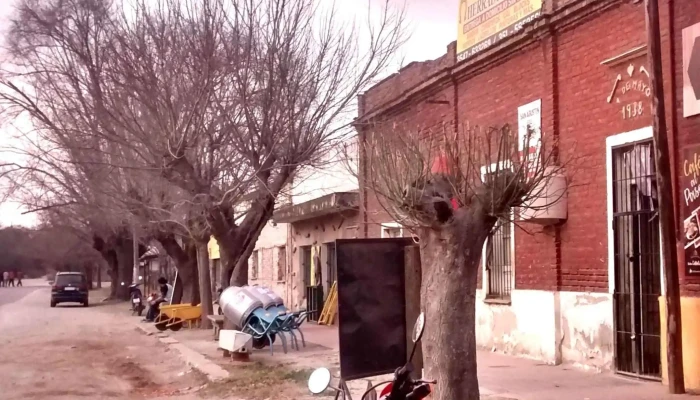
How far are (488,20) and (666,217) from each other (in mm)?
6329

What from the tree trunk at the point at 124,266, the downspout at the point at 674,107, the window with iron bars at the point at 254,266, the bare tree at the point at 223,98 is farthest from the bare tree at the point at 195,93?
the tree trunk at the point at 124,266

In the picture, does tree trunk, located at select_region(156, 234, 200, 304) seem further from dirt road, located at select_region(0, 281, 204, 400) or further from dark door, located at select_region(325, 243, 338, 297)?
dark door, located at select_region(325, 243, 338, 297)

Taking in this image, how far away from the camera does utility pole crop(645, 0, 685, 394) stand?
31.3ft

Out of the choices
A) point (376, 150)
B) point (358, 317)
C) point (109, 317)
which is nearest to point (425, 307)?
point (358, 317)

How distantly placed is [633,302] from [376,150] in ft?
14.6

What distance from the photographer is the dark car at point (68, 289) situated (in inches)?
1588

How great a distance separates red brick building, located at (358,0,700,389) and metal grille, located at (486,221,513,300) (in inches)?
1.3

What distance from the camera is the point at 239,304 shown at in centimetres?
1600

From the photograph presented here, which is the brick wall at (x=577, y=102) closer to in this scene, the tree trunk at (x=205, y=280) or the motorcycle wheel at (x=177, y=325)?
the tree trunk at (x=205, y=280)

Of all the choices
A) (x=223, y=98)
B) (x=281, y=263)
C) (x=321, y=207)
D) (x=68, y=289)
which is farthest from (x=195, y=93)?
(x=68, y=289)

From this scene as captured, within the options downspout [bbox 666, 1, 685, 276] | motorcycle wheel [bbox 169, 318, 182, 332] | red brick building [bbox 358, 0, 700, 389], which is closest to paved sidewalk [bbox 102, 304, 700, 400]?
red brick building [bbox 358, 0, 700, 389]

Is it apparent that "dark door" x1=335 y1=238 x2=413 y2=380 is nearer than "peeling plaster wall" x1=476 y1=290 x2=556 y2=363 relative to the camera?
Yes

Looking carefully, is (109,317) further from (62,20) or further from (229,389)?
(229,389)

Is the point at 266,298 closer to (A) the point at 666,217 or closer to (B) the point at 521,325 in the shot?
(B) the point at 521,325
